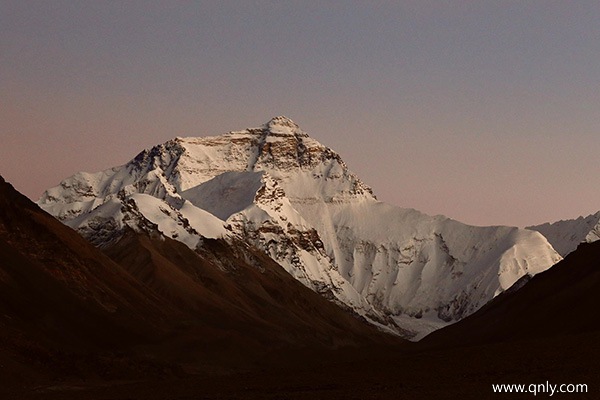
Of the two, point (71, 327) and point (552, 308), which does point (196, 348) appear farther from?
point (552, 308)

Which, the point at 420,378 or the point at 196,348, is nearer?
the point at 420,378

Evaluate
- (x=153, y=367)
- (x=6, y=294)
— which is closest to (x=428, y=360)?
(x=153, y=367)

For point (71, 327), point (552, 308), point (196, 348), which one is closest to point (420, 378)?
point (552, 308)

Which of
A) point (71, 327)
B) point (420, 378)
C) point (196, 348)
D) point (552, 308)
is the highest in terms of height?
point (552, 308)

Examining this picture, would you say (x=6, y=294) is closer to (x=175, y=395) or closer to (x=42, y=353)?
(x=42, y=353)

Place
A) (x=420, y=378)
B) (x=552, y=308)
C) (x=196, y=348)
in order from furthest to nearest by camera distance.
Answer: (x=196, y=348) < (x=552, y=308) < (x=420, y=378)

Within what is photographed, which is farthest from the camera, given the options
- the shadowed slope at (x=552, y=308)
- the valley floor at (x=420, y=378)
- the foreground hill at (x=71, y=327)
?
the shadowed slope at (x=552, y=308)

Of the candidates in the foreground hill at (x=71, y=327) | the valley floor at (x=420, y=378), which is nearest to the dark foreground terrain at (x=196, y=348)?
the valley floor at (x=420, y=378)

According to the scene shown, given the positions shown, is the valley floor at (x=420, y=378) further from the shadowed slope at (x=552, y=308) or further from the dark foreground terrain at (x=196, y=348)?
the shadowed slope at (x=552, y=308)

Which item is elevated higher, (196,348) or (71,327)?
(196,348)

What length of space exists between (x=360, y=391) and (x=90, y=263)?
417 ft

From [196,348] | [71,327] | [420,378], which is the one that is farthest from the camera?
[196,348]

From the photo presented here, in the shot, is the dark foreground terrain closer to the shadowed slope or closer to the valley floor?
the valley floor

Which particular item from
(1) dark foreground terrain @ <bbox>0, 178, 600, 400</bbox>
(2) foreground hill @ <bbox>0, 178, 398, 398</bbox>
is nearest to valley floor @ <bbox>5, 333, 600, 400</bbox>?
(1) dark foreground terrain @ <bbox>0, 178, 600, 400</bbox>
